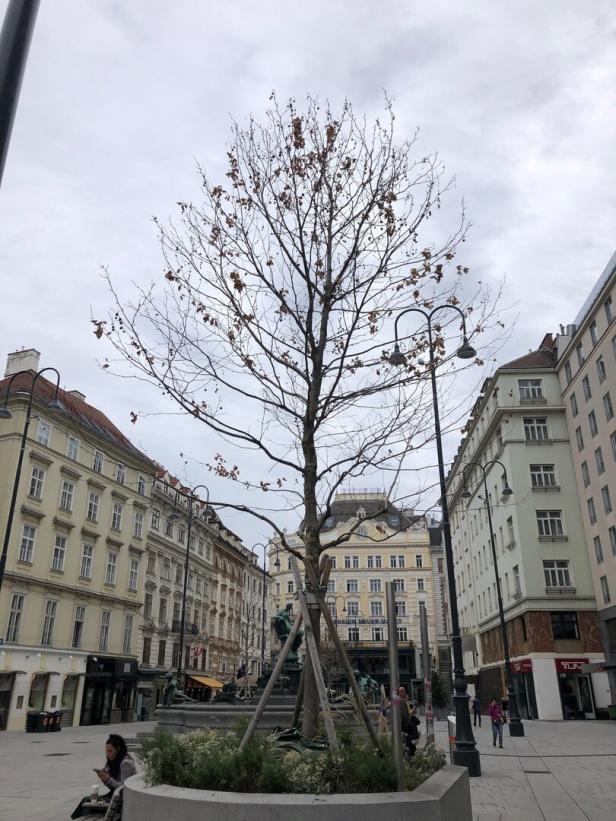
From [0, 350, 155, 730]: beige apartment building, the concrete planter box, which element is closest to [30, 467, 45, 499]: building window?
[0, 350, 155, 730]: beige apartment building

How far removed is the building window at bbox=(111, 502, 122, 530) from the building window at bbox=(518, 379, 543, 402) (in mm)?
27761

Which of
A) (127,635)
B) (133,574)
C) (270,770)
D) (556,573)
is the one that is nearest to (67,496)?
(133,574)

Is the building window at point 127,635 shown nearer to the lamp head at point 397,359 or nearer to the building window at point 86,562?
the building window at point 86,562

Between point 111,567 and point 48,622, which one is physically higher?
point 111,567

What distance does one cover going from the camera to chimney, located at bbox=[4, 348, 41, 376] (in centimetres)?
4025

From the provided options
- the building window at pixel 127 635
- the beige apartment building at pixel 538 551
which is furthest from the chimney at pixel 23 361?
the beige apartment building at pixel 538 551

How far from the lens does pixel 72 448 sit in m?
38.8

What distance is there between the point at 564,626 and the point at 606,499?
8.13 m

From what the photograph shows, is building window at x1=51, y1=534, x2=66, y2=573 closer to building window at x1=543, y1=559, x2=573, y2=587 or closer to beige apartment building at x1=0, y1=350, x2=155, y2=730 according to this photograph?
beige apartment building at x1=0, y1=350, x2=155, y2=730

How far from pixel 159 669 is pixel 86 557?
11698 mm

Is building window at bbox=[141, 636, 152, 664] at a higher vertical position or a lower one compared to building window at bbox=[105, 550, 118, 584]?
lower

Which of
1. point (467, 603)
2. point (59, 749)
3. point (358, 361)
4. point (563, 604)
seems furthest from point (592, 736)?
point (467, 603)

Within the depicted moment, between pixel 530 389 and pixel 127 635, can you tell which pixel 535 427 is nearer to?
pixel 530 389

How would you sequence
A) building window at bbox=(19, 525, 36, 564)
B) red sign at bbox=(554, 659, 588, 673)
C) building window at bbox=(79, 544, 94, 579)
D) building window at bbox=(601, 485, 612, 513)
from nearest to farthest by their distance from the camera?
1. building window at bbox=(19, 525, 36, 564)
2. building window at bbox=(601, 485, 612, 513)
3. red sign at bbox=(554, 659, 588, 673)
4. building window at bbox=(79, 544, 94, 579)
